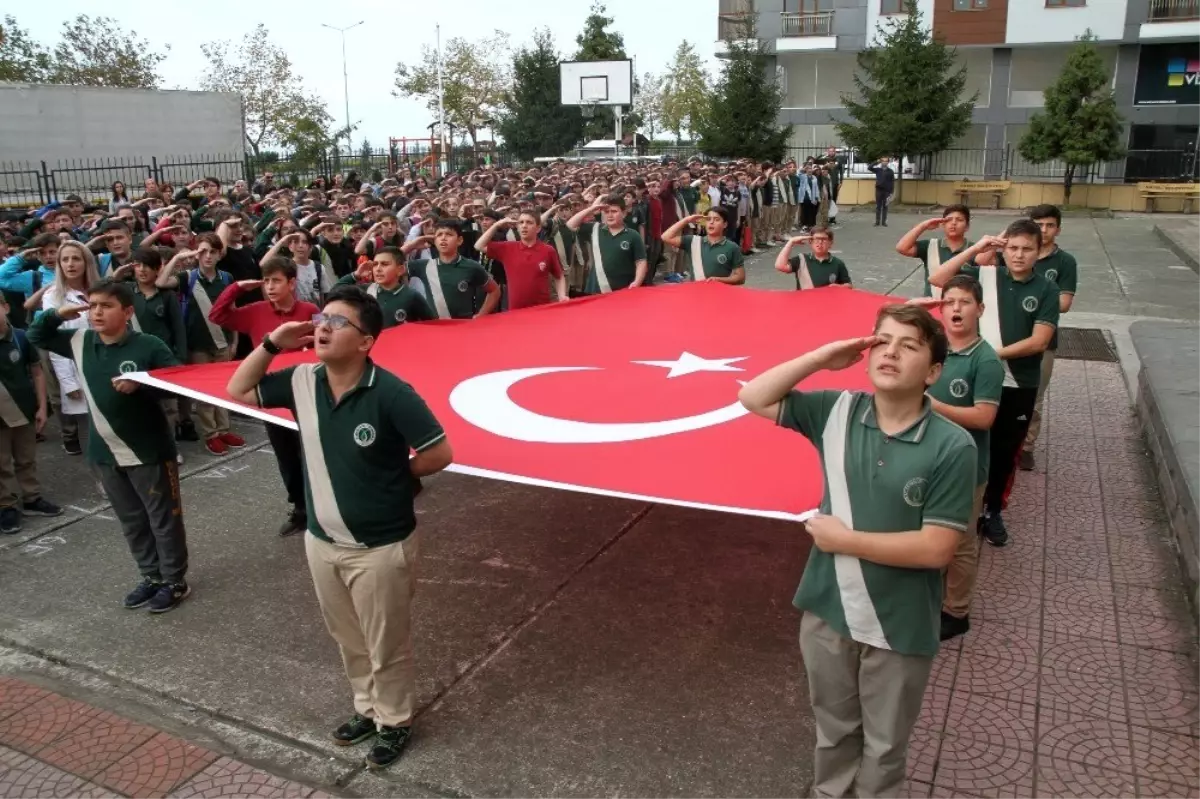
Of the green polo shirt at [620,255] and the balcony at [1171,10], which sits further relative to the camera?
the balcony at [1171,10]

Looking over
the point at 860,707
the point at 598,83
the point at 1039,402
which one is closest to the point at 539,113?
the point at 598,83

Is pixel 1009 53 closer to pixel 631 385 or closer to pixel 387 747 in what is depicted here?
pixel 631 385

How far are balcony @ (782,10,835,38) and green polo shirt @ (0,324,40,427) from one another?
35.3 meters

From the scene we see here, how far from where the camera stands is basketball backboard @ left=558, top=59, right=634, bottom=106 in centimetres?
3878

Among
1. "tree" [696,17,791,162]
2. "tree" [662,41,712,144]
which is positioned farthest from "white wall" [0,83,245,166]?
"tree" [662,41,712,144]

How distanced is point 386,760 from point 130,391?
2.46m

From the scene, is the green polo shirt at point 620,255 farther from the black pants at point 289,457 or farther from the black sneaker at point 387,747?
the black sneaker at point 387,747

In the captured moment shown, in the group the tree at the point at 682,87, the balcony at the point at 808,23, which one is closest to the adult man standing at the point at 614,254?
the balcony at the point at 808,23

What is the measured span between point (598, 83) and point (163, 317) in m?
34.6

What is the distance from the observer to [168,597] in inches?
212

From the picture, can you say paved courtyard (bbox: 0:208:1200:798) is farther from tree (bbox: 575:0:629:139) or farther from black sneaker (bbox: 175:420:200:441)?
tree (bbox: 575:0:629:139)

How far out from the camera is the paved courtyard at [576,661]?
392cm

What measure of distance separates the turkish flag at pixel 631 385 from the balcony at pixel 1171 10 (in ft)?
109

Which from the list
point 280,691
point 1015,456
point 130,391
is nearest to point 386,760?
point 280,691
